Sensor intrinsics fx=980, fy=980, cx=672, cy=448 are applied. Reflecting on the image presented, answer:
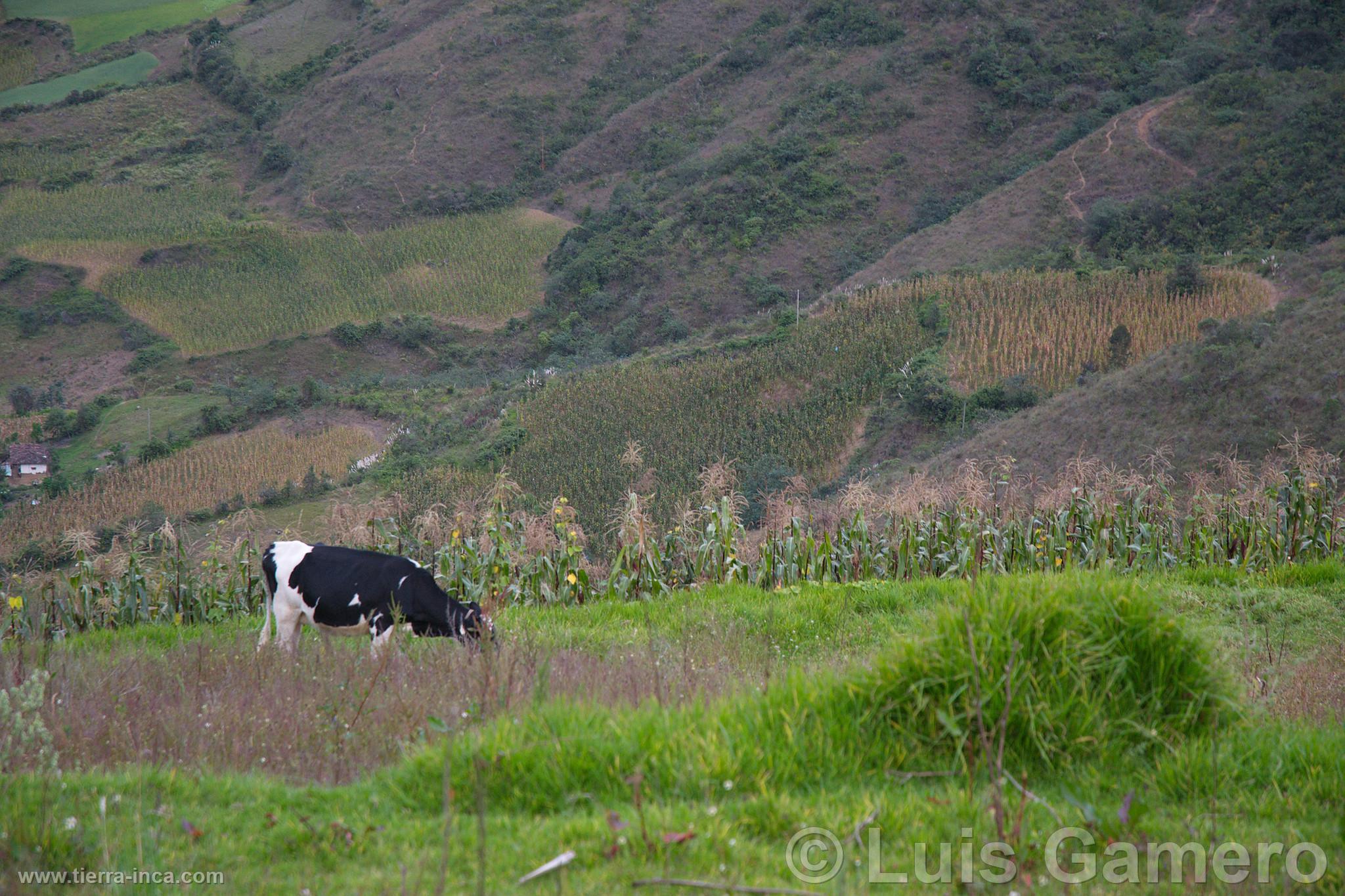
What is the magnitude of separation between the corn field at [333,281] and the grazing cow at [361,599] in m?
51.4

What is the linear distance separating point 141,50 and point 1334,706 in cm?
11905

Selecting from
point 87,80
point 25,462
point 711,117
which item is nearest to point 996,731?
point 25,462

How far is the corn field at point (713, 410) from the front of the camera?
96.7 feet

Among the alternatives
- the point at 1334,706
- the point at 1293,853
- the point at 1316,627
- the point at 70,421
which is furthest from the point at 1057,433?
the point at 70,421

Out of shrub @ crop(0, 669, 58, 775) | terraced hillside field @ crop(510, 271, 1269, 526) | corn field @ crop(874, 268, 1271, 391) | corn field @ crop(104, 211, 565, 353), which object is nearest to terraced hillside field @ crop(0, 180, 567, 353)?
corn field @ crop(104, 211, 565, 353)

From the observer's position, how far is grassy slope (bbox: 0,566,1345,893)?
3.67 meters

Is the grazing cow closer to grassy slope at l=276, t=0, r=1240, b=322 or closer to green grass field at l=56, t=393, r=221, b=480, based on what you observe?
green grass field at l=56, t=393, r=221, b=480

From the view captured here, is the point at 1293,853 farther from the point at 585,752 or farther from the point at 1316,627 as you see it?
the point at 1316,627

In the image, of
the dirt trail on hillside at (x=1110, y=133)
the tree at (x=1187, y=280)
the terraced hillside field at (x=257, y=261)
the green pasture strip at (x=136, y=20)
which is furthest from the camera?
the green pasture strip at (x=136, y=20)

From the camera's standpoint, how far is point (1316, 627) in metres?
7.99

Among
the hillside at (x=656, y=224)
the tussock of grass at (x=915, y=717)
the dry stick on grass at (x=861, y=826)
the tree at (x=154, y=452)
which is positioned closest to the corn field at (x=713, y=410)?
the hillside at (x=656, y=224)

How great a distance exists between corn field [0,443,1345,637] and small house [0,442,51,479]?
105ft

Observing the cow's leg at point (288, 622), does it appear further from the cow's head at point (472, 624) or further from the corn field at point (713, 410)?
the corn field at point (713, 410)

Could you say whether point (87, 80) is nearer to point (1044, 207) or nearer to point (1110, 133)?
point (1044, 207)
